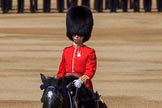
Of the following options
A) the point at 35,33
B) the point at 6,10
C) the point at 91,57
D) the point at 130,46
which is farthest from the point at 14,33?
the point at 91,57

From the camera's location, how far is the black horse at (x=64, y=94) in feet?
17.1

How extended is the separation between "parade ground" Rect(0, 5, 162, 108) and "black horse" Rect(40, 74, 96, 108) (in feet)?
14.6

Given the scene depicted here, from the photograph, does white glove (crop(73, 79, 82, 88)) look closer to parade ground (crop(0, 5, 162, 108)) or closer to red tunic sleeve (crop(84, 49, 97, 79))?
red tunic sleeve (crop(84, 49, 97, 79))

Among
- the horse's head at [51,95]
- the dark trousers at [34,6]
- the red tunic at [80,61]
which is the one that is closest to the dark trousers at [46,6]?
the dark trousers at [34,6]

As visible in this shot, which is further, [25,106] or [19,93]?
[19,93]

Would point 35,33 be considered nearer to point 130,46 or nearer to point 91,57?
point 130,46

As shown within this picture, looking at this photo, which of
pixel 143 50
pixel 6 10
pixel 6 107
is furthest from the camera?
pixel 6 10

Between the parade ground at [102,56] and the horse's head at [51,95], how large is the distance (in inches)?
197

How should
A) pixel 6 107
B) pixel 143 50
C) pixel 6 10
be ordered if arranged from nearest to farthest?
1. pixel 6 107
2. pixel 143 50
3. pixel 6 10

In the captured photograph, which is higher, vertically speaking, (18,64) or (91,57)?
(91,57)

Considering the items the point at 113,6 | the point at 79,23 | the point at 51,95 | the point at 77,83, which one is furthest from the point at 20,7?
the point at 51,95

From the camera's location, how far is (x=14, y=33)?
66.3ft

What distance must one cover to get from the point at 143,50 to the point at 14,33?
15.7 ft

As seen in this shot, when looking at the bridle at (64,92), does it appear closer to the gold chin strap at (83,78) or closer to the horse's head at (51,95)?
the horse's head at (51,95)
